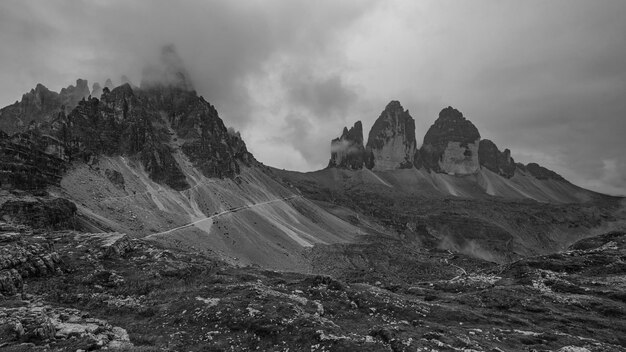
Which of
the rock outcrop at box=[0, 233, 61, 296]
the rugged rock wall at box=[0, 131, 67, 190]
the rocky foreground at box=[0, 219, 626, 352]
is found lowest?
the rocky foreground at box=[0, 219, 626, 352]

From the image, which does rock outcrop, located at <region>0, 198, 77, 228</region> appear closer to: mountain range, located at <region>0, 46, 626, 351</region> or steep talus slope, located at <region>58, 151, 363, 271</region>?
mountain range, located at <region>0, 46, 626, 351</region>

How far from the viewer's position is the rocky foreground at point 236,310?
28.8 m

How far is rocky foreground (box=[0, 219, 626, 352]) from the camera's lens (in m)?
28.8

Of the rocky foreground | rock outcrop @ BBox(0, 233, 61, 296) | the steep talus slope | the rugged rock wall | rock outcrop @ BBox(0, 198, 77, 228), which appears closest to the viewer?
the rocky foreground

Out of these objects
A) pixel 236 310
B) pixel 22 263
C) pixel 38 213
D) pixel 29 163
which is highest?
pixel 29 163

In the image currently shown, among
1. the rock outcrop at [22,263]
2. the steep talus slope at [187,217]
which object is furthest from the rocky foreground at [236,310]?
the steep talus slope at [187,217]

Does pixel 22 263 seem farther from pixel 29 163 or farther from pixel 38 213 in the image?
pixel 29 163

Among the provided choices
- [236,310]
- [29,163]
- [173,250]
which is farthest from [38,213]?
[236,310]

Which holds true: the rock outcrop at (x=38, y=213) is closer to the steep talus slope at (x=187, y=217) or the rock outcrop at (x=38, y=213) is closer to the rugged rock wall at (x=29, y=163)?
the steep talus slope at (x=187, y=217)

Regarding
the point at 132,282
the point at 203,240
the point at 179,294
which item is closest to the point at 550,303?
the point at 179,294

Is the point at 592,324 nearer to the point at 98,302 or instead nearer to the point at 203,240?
the point at 98,302

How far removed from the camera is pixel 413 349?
2953 centimetres

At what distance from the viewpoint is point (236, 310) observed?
33.9 m

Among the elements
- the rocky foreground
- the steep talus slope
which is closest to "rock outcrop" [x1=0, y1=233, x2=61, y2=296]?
the rocky foreground
